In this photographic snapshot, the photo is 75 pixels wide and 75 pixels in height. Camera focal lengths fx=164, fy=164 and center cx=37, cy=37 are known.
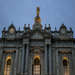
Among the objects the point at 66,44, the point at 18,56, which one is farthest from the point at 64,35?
the point at 18,56

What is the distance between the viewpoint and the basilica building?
30719 millimetres

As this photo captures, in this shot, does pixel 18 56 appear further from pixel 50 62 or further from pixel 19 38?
pixel 50 62

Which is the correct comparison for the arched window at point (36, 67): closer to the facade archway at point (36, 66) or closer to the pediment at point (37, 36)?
the facade archway at point (36, 66)

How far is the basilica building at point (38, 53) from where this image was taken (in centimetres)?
3072

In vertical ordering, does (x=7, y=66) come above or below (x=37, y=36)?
below

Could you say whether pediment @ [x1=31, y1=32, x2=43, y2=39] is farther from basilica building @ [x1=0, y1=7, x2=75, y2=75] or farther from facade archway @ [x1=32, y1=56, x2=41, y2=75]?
facade archway @ [x1=32, y1=56, x2=41, y2=75]

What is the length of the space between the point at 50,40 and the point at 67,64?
5696 millimetres

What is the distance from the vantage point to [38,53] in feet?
106

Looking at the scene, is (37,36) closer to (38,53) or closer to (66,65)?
(38,53)

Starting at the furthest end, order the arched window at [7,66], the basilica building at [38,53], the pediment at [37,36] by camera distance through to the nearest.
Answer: the pediment at [37,36] < the arched window at [7,66] < the basilica building at [38,53]

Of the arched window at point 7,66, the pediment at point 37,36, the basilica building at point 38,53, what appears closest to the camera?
the basilica building at point 38,53

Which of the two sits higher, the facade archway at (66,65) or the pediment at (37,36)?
the pediment at (37,36)

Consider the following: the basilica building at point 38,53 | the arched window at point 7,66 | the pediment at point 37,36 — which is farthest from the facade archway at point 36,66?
the arched window at point 7,66

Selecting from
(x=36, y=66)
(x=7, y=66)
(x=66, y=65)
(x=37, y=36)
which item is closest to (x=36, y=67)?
(x=36, y=66)
